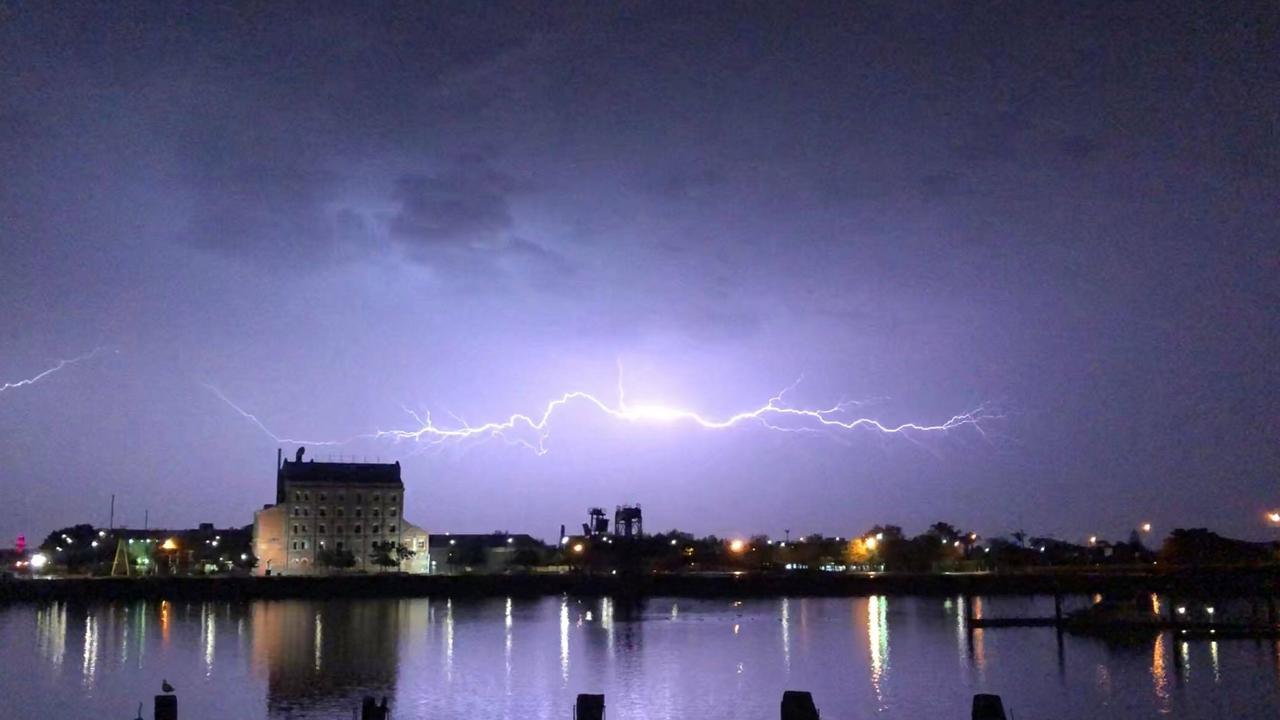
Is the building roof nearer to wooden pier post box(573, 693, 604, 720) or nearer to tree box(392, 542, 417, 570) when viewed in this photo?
tree box(392, 542, 417, 570)

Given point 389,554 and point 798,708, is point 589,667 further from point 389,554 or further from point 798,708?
point 389,554

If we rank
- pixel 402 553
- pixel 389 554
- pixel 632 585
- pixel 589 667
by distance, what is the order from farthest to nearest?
pixel 402 553, pixel 389 554, pixel 632 585, pixel 589 667

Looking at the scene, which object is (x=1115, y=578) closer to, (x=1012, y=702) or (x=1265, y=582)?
(x=1265, y=582)

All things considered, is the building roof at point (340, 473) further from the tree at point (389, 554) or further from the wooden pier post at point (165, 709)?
the wooden pier post at point (165, 709)

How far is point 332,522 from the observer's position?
117 meters

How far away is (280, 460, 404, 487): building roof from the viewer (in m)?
119

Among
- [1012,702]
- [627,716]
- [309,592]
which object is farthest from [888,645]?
[309,592]

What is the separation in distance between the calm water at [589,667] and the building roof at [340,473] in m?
43.4

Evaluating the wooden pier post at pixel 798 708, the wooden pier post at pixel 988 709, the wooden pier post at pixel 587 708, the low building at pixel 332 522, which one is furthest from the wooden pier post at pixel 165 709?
the low building at pixel 332 522

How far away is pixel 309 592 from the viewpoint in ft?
307

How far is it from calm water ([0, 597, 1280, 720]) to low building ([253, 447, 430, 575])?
39209 millimetres

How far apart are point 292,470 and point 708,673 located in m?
85.2

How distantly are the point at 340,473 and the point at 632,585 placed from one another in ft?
116

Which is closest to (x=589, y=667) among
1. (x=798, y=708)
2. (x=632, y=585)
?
(x=798, y=708)
